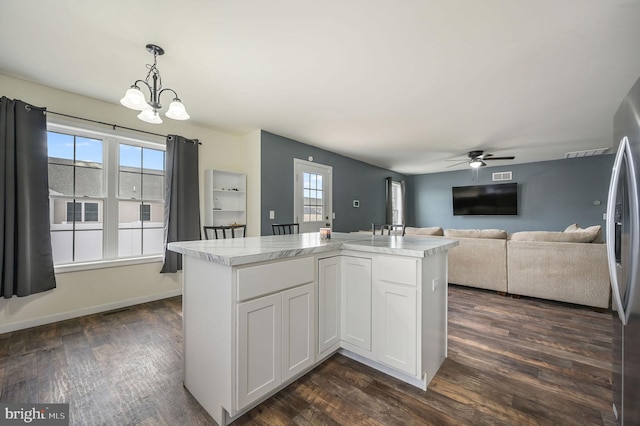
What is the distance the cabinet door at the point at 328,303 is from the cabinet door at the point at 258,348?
1.27ft

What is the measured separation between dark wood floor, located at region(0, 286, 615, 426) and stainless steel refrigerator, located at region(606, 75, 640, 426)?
49 centimetres

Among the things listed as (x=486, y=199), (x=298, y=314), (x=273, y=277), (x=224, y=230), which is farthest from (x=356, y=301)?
(x=486, y=199)

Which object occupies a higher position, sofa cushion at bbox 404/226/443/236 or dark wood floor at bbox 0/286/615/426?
sofa cushion at bbox 404/226/443/236

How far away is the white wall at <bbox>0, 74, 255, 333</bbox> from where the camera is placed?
2.63m

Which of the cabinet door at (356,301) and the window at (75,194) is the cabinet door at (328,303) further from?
the window at (75,194)

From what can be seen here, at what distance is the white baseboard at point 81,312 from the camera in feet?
8.50

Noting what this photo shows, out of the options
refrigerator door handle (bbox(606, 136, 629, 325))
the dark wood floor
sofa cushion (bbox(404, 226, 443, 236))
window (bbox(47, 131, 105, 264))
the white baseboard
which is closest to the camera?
refrigerator door handle (bbox(606, 136, 629, 325))

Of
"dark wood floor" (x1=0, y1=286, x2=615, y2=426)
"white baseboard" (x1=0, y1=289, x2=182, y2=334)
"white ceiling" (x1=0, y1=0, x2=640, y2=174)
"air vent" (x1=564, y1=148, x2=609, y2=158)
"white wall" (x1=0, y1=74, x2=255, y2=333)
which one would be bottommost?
"dark wood floor" (x1=0, y1=286, x2=615, y2=426)

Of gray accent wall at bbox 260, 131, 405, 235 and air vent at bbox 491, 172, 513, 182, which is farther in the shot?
air vent at bbox 491, 172, 513, 182

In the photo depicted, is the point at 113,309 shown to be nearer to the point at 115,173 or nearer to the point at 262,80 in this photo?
the point at 115,173

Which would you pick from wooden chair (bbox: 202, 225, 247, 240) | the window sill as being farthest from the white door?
the window sill

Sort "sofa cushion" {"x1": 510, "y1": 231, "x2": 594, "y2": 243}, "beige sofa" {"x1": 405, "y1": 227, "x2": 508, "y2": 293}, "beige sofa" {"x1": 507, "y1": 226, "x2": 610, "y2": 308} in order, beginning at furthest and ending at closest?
"beige sofa" {"x1": 405, "y1": 227, "x2": 508, "y2": 293} → "sofa cushion" {"x1": 510, "y1": 231, "x2": 594, "y2": 243} → "beige sofa" {"x1": 507, "y1": 226, "x2": 610, "y2": 308}

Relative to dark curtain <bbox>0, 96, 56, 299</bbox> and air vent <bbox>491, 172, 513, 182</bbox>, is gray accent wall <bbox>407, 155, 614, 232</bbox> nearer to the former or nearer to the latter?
air vent <bbox>491, 172, 513, 182</bbox>

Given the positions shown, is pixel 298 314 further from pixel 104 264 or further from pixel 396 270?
pixel 104 264
